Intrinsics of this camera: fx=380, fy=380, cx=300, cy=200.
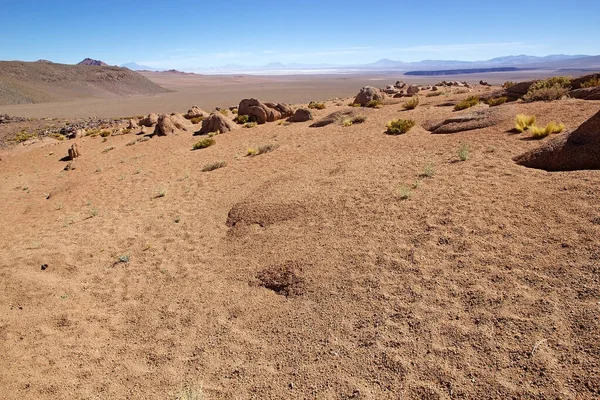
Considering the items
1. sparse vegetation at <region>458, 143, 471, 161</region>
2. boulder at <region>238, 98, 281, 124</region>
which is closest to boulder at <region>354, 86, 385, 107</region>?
boulder at <region>238, 98, 281, 124</region>

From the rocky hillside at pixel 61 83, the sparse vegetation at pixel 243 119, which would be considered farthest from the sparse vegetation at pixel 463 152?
the rocky hillside at pixel 61 83

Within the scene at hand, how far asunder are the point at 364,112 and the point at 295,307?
46.8 feet

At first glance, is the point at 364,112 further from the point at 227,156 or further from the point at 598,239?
the point at 598,239

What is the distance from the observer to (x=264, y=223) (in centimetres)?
793

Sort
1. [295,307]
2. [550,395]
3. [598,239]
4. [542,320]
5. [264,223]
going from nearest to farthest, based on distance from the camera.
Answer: [550,395], [542,320], [598,239], [295,307], [264,223]

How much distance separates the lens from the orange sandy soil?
160 inches

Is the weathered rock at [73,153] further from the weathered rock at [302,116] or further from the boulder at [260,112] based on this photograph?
the weathered rock at [302,116]

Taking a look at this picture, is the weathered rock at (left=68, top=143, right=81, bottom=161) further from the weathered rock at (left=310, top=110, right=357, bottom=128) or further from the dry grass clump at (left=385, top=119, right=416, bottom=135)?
the dry grass clump at (left=385, top=119, right=416, bottom=135)

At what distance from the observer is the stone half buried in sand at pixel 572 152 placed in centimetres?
696

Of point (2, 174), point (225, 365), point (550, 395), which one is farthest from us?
point (2, 174)

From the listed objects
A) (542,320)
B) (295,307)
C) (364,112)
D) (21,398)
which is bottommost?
(21,398)

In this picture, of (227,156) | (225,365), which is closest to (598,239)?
(225,365)

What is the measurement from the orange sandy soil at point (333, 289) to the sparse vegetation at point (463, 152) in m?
0.17

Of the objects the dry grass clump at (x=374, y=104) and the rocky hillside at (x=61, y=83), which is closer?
the dry grass clump at (x=374, y=104)
